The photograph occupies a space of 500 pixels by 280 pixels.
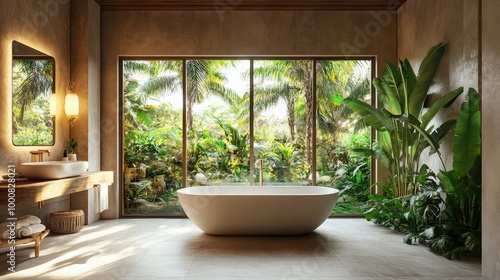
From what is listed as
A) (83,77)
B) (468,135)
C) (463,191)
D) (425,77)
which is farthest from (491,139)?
(83,77)

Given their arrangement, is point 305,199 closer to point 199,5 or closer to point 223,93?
point 223,93

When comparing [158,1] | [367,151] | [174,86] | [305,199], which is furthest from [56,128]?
[367,151]

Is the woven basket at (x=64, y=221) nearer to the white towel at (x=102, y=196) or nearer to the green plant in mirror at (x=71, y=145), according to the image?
the white towel at (x=102, y=196)

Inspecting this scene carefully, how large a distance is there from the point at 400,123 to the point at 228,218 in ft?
7.12

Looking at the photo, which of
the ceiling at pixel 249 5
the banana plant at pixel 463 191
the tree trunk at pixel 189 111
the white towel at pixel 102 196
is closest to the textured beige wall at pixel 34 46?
the white towel at pixel 102 196

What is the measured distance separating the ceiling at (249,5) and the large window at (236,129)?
0.68 meters

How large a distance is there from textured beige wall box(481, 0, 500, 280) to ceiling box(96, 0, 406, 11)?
7.94ft

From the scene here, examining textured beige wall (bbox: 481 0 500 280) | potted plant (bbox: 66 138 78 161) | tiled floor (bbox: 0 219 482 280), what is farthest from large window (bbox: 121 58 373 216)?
textured beige wall (bbox: 481 0 500 280)

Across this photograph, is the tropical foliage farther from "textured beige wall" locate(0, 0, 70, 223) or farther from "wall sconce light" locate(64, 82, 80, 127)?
"wall sconce light" locate(64, 82, 80, 127)

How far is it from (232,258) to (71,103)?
2.69 metres

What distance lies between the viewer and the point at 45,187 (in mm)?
3221

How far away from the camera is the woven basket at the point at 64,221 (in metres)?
4.12

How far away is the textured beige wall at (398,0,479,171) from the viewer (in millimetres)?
3461

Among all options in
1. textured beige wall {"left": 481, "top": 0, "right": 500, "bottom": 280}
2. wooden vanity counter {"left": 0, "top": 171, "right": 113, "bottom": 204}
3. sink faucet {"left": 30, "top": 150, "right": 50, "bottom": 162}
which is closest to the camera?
textured beige wall {"left": 481, "top": 0, "right": 500, "bottom": 280}
